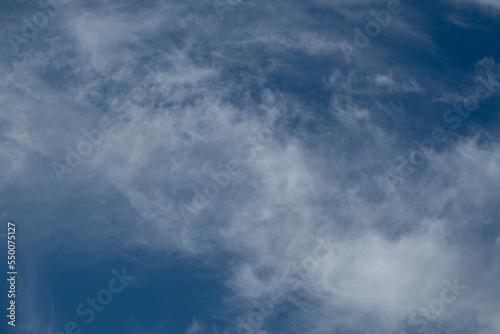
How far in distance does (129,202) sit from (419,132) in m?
77.8
